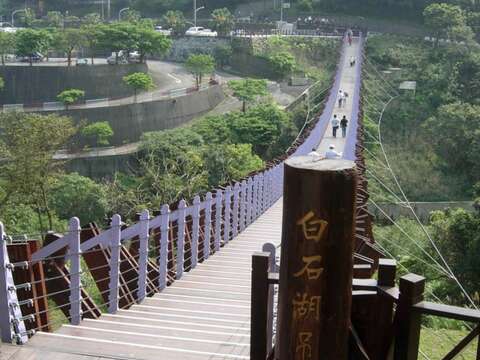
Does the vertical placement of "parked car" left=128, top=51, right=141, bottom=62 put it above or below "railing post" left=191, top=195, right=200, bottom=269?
above

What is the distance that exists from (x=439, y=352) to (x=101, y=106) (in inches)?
998

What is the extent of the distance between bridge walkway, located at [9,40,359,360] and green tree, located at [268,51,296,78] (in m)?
32.4

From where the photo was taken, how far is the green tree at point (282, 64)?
123 feet

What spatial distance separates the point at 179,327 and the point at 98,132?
24315mm

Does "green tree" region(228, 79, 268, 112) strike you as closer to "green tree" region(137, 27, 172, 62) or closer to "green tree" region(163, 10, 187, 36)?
"green tree" region(137, 27, 172, 62)

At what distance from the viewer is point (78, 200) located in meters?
18.8

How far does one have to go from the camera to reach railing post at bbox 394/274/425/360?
2.05 m

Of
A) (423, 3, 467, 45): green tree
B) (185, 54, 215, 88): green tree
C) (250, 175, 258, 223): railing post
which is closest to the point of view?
(250, 175, 258, 223): railing post

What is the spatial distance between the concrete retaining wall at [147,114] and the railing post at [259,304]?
2712 cm

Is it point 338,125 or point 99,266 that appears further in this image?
point 338,125

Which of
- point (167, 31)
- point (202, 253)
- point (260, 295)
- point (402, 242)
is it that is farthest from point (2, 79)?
point (260, 295)

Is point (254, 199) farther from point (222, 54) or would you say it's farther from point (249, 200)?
point (222, 54)

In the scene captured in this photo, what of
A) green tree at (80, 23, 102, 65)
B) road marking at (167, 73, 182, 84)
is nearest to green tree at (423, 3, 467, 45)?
road marking at (167, 73, 182, 84)

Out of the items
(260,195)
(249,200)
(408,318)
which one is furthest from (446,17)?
(408,318)
